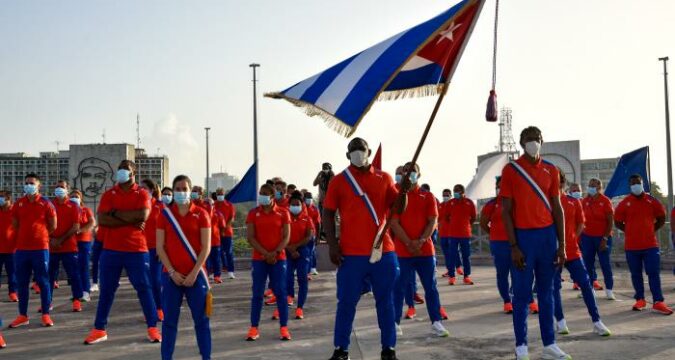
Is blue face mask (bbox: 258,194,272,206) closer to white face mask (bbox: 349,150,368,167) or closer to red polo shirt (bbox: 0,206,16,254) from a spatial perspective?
white face mask (bbox: 349,150,368,167)

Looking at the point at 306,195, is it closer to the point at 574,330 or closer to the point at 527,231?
the point at 574,330

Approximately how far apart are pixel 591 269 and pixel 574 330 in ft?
13.7

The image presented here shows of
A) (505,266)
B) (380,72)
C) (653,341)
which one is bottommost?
(653,341)

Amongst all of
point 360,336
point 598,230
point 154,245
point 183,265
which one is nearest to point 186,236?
point 183,265

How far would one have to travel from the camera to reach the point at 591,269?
12930 millimetres

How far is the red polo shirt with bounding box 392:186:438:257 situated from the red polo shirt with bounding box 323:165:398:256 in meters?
Answer: 2.27

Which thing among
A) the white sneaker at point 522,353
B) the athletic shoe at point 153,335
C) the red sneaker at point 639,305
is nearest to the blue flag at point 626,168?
the red sneaker at point 639,305

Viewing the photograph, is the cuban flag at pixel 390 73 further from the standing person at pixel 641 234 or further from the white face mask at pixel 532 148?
the standing person at pixel 641 234

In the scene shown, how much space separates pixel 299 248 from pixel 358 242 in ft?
16.4

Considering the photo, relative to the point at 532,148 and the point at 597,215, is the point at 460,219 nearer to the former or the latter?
the point at 597,215

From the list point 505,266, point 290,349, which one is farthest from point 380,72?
point 505,266

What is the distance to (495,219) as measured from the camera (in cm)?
1061

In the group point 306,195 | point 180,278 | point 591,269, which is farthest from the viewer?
point 306,195

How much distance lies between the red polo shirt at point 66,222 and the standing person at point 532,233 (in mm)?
7869
